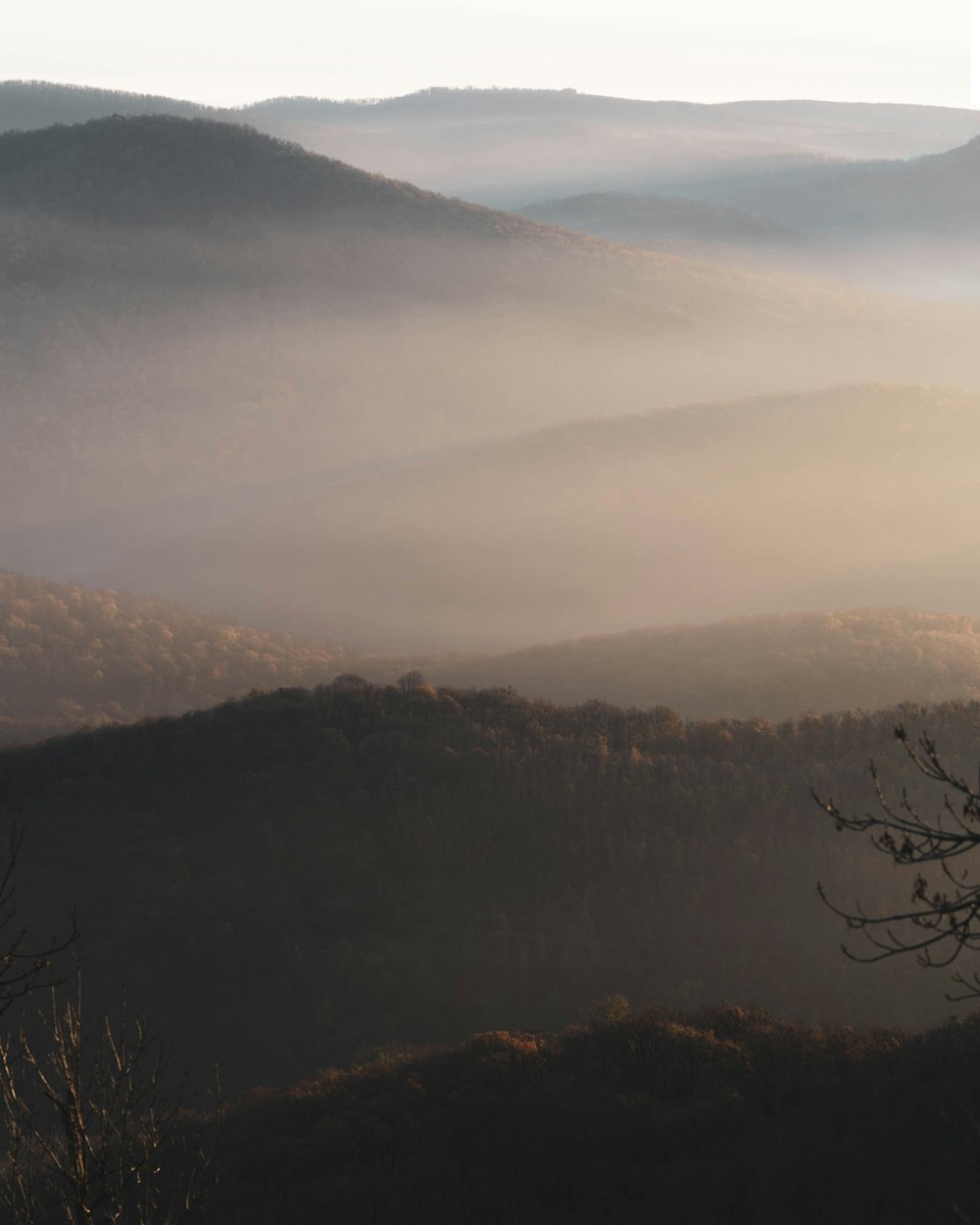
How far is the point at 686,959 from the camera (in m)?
52.2

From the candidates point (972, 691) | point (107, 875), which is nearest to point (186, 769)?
point (107, 875)

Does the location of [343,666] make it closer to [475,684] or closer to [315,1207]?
[475,684]

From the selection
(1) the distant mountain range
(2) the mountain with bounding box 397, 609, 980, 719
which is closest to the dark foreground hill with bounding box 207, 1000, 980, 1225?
(1) the distant mountain range

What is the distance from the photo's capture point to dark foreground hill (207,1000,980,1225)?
2947cm

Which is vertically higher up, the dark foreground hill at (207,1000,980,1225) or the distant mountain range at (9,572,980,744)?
the distant mountain range at (9,572,980,744)

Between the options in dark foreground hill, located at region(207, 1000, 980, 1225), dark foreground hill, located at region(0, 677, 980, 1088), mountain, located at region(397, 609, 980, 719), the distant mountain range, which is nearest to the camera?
dark foreground hill, located at region(207, 1000, 980, 1225)

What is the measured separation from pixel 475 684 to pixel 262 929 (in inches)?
2175

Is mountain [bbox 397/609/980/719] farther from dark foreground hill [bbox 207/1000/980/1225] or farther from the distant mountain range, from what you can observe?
dark foreground hill [bbox 207/1000/980/1225]

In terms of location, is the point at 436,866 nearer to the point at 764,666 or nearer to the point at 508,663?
the point at 764,666

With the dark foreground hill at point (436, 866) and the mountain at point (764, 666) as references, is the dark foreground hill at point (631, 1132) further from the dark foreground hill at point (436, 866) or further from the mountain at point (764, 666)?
the mountain at point (764, 666)

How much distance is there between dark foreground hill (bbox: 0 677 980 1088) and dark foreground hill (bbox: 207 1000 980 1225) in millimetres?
9775

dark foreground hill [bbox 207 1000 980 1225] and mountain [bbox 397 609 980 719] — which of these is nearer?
dark foreground hill [bbox 207 1000 980 1225]

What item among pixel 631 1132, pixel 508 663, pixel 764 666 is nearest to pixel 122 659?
pixel 508 663

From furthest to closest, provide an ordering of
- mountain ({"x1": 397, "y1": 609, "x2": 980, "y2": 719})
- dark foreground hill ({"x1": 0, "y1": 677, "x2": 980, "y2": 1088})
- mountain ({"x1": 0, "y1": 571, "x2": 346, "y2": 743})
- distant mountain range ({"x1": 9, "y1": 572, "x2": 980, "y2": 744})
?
mountain ({"x1": 0, "y1": 571, "x2": 346, "y2": 743})
distant mountain range ({"x1": 9, "y1": 572, "x2": 980, "y2": 744})
mountain ({"x1": 397, "y1": 609, "x2": 980, "y2": 719})
dark foreground hill ({"x1": 0, "y1": 677, "x2": 980, "y2": 1088})
